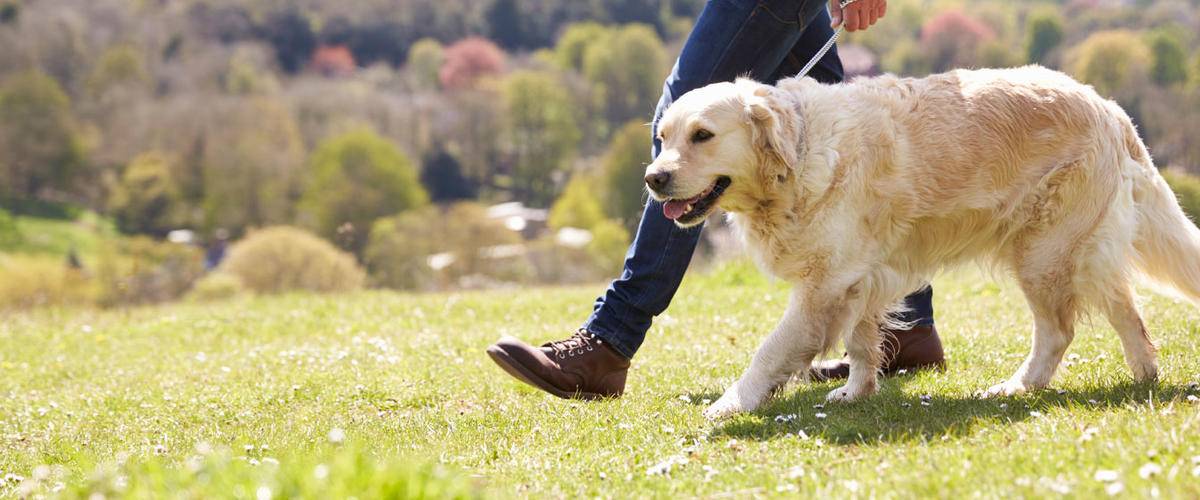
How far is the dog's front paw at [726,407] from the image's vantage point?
4.68 m

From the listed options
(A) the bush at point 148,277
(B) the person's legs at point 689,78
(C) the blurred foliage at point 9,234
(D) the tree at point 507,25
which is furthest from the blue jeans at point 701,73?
(D) the tree at point 507,25

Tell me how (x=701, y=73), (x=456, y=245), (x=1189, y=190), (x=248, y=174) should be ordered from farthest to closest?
(x=248, y=174), (x=456, y=245), (x=1189, y=190), (x=701, y=73)

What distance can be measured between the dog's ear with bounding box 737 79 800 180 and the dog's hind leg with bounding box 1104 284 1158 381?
156 cm

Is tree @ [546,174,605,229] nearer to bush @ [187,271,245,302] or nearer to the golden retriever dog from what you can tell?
bush @ [187,271,245,302]

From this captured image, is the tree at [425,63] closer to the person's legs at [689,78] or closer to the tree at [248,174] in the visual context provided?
the tree at [248,174]

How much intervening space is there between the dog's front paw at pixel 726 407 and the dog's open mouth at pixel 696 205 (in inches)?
30.9

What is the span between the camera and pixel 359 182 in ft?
232

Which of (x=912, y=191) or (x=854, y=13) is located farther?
(x=854, y=13)

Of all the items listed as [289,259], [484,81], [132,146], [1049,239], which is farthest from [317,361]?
[484,81]

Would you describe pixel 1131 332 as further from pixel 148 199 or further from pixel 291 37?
pixel 291 37

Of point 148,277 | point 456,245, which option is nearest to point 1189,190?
point 148,277

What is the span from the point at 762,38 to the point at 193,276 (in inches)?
1201

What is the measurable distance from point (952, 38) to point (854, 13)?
293 feet

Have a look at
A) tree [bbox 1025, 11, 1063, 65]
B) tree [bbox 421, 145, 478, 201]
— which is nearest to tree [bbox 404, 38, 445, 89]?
tree [bbox 421, 145, 478, 201]
